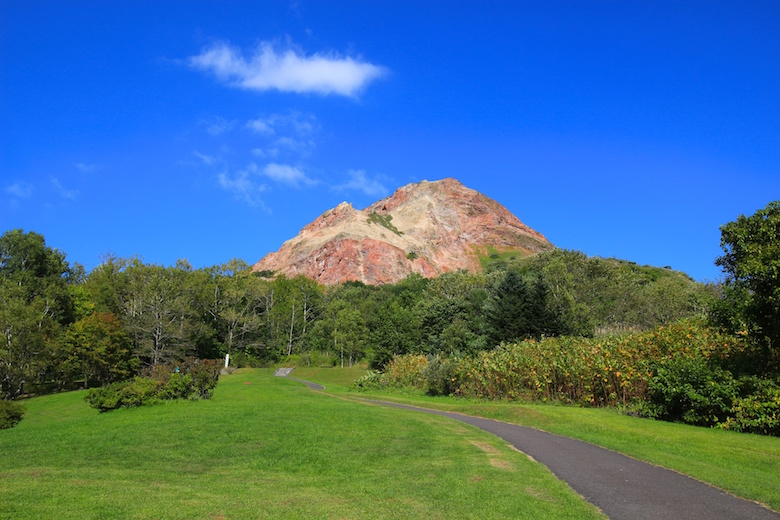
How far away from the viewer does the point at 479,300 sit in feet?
172

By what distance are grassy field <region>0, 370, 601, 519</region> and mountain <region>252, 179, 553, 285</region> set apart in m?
125

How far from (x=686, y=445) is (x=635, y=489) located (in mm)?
5262

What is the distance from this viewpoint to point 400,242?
16188cm

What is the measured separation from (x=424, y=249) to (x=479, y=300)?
115m

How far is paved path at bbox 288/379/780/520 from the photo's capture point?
23.5 ft

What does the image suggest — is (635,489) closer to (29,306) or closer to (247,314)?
(29,306)

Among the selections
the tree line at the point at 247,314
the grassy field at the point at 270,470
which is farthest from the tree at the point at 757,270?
the tree line at the point at 247,314

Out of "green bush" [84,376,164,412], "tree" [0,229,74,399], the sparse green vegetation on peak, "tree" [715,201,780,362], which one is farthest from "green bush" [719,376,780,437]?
the sparse green vegetation on peak

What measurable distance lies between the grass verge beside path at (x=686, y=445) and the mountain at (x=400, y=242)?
124 meters

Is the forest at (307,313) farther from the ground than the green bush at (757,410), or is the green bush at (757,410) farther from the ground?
the forest at (307,313)

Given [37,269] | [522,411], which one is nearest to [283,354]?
[37,269]

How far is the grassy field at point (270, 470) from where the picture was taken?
703 centimetres

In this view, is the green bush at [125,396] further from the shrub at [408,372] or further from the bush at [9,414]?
the shrub at [408,372]

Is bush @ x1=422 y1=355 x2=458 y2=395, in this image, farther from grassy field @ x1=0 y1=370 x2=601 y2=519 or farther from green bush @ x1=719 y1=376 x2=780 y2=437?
green bush @ x1=719 y1=376 x2=780 y2=437
